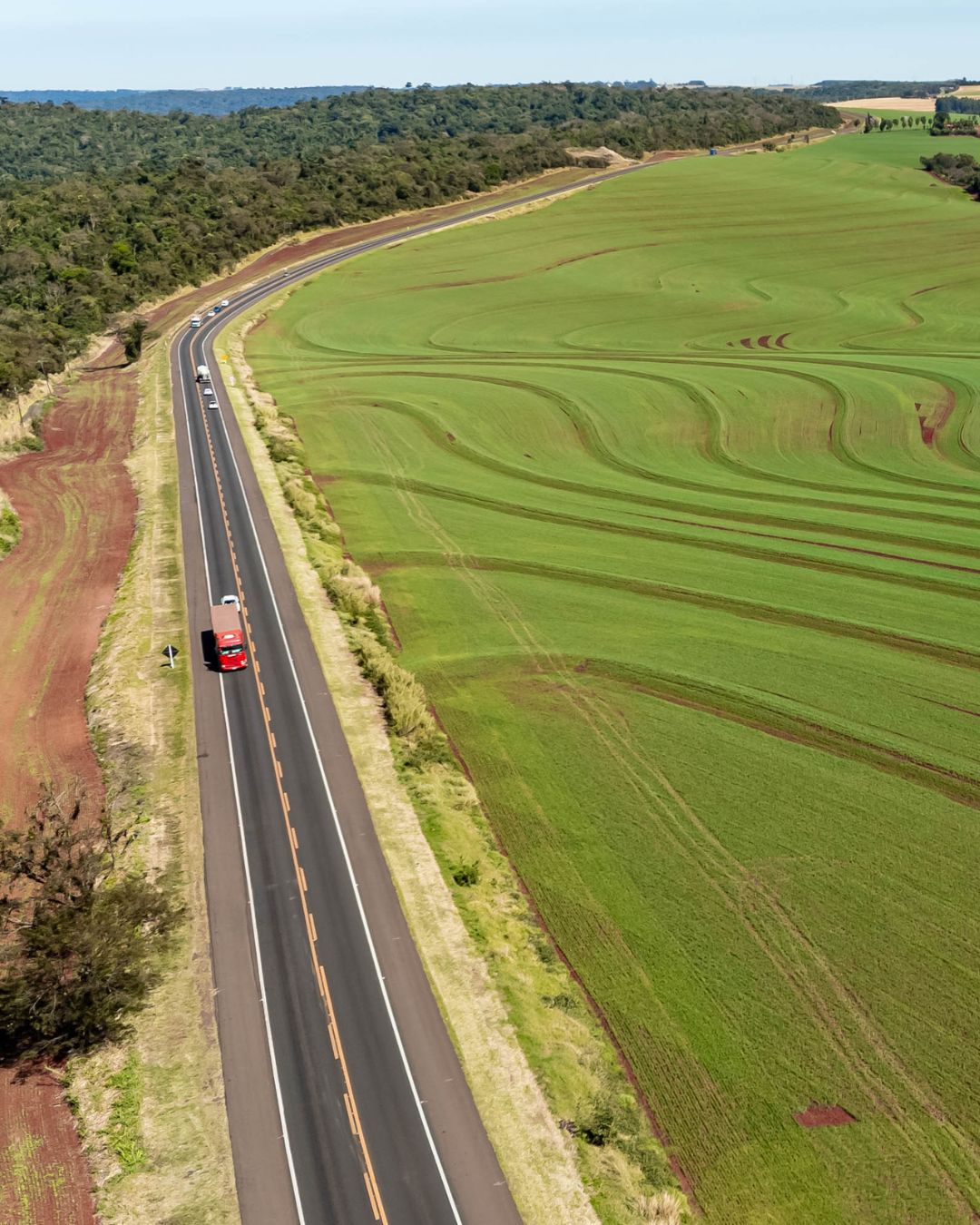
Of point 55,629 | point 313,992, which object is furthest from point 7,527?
point 313,992

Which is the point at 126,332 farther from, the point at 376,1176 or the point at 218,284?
the point at 376,1176

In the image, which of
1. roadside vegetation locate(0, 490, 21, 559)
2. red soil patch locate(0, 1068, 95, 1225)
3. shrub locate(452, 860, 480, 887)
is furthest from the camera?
roadside vegetation locate(0, 490, 21, 559)

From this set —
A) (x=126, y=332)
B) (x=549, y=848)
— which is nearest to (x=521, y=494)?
(x=549, y=848)

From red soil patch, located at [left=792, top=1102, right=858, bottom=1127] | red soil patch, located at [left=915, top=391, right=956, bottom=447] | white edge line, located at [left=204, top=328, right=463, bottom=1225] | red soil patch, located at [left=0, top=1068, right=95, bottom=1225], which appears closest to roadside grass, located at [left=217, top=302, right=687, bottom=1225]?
white edge line, located at [left=204, top=328, right=463, bottom=1225]

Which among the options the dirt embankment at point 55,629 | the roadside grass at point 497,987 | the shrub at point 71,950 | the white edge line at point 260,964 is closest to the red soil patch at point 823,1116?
the roadside grass at point 497,987

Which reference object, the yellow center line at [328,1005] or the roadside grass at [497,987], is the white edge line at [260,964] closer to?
the yellow center line at [328,1005]

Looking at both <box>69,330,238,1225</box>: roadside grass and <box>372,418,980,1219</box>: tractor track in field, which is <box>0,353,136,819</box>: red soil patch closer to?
<box>69,330,238,1225</box>: roadside grass
